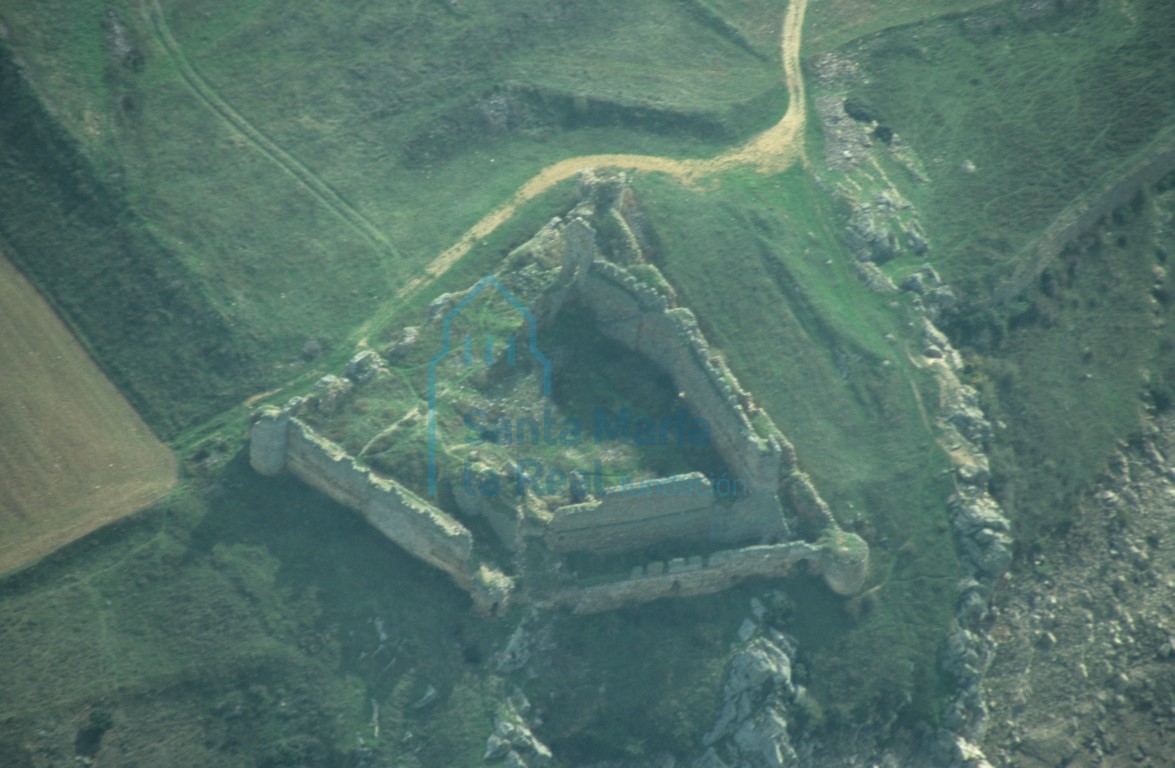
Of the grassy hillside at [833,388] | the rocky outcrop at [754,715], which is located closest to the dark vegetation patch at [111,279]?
the grassy hillside at [833,388]

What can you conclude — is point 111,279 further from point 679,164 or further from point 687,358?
point 679,164

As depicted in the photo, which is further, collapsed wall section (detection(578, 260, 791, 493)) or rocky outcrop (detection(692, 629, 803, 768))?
collapsed wall section (detection(578, 260, 791, 493))

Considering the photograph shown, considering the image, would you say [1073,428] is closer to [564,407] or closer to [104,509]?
[564,407]

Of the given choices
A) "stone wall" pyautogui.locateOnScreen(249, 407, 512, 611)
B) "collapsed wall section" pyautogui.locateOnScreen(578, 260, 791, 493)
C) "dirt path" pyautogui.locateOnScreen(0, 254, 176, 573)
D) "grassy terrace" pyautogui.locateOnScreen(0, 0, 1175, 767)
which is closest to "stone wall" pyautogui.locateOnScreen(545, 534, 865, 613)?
"grassy terrace" pyautogui.locateOnScreen(0, 0, 1175, 767)

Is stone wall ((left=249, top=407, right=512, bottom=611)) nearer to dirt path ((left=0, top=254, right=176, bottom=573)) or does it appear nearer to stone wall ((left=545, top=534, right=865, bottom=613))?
stone wall ((left=545, top=534, right=865, bottom=613))

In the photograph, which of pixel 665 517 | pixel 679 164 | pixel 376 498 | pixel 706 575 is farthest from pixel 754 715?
pixel 679 164

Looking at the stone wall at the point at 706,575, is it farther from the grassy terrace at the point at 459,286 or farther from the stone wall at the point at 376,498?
the stone wall at the point at 376,498
